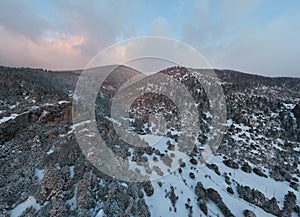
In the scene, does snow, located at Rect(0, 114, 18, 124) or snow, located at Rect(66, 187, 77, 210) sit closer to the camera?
snow, located at Rect(66, 187, 77, 210)

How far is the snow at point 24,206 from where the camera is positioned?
8.70 m

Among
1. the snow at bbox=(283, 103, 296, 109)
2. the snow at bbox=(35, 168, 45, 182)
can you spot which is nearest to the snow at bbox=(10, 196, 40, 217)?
the snow at bbox=(35, 168, 45, 182)

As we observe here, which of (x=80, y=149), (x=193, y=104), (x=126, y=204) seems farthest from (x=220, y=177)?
(x=193, y=104)

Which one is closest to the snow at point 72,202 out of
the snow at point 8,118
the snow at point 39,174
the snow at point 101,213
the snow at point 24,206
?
the snow at point 101,213

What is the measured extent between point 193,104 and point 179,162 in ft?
105

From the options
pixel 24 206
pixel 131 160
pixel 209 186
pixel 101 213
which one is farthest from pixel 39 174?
pixel 209 186

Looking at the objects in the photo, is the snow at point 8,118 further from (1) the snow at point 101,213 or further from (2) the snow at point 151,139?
(2) the snow at point 151,139

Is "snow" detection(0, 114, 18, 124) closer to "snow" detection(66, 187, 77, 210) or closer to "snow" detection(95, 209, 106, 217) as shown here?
"snow" detection(66, 187, 77, 210)

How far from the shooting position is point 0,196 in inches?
366

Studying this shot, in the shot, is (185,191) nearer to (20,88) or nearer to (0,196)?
(0,196)

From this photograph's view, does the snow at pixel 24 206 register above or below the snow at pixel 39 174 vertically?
below

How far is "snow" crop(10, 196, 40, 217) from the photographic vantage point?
8695mm

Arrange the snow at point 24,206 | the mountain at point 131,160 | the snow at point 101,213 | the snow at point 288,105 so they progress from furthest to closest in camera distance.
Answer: the snow at point 288,105 → the mountain at point 131,160 → the snow at point 101,213 → the snow at point 24,206

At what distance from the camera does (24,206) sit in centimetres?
905
